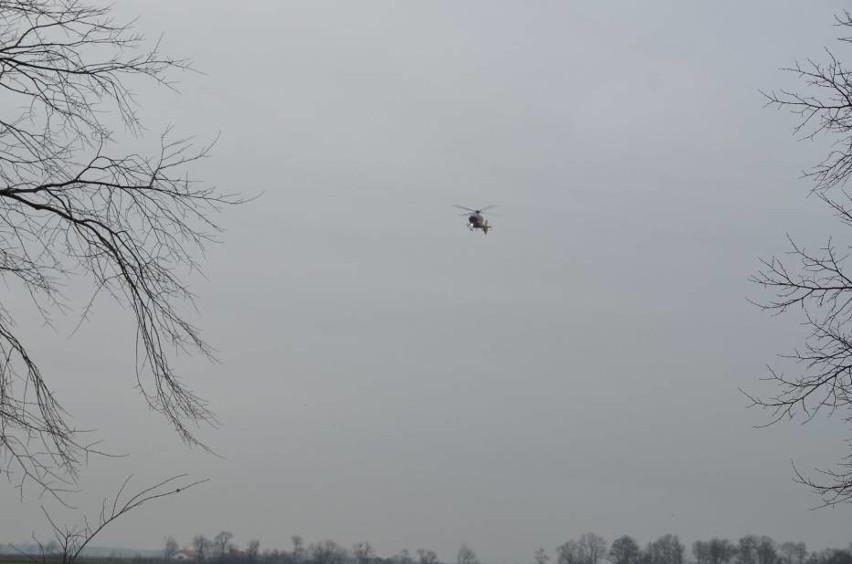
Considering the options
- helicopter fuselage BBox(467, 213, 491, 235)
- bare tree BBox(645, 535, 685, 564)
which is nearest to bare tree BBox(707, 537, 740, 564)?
bare tree BBox(645, 535, 685, 564)

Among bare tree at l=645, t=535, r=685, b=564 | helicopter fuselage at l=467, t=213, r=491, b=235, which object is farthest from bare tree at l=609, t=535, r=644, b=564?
helicopter fuselage at l=467, t=213, r=491, b=235

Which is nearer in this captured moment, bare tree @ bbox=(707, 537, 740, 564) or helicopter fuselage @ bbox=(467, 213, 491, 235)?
helicopter fuselage @ bbox=(467, 213, 491, 235)

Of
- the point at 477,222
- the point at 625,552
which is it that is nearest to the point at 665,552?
the point at 625,552

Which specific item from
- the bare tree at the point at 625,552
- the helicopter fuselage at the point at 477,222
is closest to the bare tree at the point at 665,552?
the bare tree at the point at 625,552

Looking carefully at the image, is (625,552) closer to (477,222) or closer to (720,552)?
(720,552)

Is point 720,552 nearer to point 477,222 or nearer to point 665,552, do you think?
point 665,552

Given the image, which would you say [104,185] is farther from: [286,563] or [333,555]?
[333,555]

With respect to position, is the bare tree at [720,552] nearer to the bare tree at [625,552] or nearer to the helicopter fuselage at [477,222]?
the bare tree at [625,552]

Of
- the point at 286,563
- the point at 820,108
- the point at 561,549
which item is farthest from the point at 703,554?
the point at 820,108

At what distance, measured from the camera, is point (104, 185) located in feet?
20.7

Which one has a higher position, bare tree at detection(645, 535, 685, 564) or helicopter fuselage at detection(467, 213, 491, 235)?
helicopter fuselage at detection(467, 213, 491, 235)

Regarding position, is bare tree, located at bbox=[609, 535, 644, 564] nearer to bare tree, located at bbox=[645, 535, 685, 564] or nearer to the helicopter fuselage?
bare tree, located at bbox=[645, 535, 685, 564]

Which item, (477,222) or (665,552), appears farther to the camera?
(665,552)

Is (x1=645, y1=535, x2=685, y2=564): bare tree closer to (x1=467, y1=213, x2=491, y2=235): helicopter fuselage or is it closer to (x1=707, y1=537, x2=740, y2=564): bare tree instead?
(x1=707, y1=537, x2=740, y2=564): bare tree
